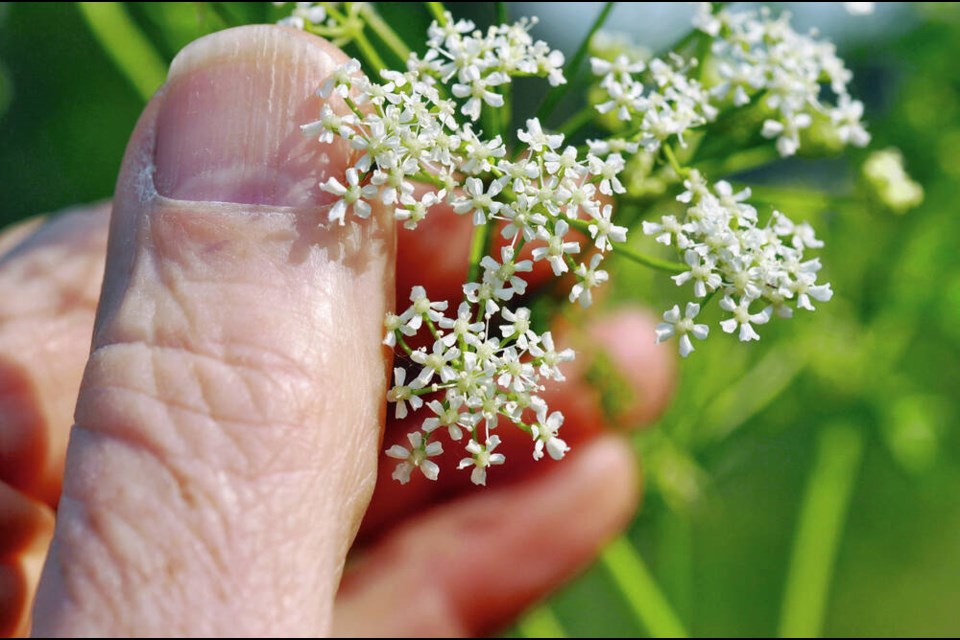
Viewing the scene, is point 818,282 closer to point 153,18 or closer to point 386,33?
point 386,33

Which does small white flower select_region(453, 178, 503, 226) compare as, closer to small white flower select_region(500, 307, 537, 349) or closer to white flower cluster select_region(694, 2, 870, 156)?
small white flower select_region(500, 307, 537, 349)

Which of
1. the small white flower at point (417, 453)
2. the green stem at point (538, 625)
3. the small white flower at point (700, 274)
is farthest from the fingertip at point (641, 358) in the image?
the small white flower at point (417, 453)

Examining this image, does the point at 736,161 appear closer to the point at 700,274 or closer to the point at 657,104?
the point at 657,104

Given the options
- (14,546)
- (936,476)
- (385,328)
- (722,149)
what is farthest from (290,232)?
(936,476)

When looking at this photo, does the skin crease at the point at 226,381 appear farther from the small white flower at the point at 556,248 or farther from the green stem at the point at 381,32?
the small white flower at the point at 556,248

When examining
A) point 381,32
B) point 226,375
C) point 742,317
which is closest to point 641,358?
point 742,317

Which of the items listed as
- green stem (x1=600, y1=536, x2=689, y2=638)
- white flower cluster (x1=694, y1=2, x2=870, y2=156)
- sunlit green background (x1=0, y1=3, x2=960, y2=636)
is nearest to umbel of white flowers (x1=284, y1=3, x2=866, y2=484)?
white flower cluster (x1=694, y1=2, x2=870, y2=156)

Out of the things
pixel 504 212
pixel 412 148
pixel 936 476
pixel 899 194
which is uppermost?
pixel 412 148
